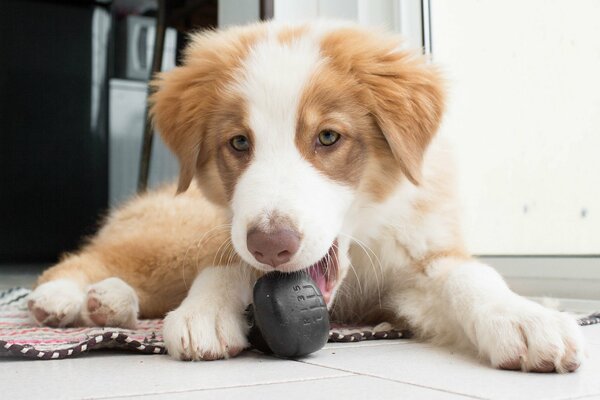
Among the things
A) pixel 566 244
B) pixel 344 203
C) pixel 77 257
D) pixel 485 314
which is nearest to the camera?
pixel 485 314

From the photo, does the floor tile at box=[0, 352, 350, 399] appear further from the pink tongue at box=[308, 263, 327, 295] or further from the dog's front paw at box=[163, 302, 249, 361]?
the pink tongue at box=[308, 263, 327, 295]

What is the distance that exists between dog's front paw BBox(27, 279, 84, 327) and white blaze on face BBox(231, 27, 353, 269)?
62cm

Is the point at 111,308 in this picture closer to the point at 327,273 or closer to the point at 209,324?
the point at 209,324

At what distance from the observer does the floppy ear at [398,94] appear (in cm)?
178

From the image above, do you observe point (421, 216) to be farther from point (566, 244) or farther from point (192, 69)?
point (566, 244)

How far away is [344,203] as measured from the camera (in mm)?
1684

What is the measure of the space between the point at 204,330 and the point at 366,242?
1.88 feet

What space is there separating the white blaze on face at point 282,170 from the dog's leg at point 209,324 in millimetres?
168

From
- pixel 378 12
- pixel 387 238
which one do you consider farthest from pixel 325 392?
→ pixel 378 12

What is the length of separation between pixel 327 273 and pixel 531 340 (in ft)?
1.67

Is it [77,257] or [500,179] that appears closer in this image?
[77,257]

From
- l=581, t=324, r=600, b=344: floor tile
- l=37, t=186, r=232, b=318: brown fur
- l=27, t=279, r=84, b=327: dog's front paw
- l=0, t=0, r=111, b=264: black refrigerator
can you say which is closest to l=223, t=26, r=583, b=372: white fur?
l=581, t=324, r=600, b=344: floor tile

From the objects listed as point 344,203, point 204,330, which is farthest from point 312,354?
point 344,203

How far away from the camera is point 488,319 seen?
1.46 m
